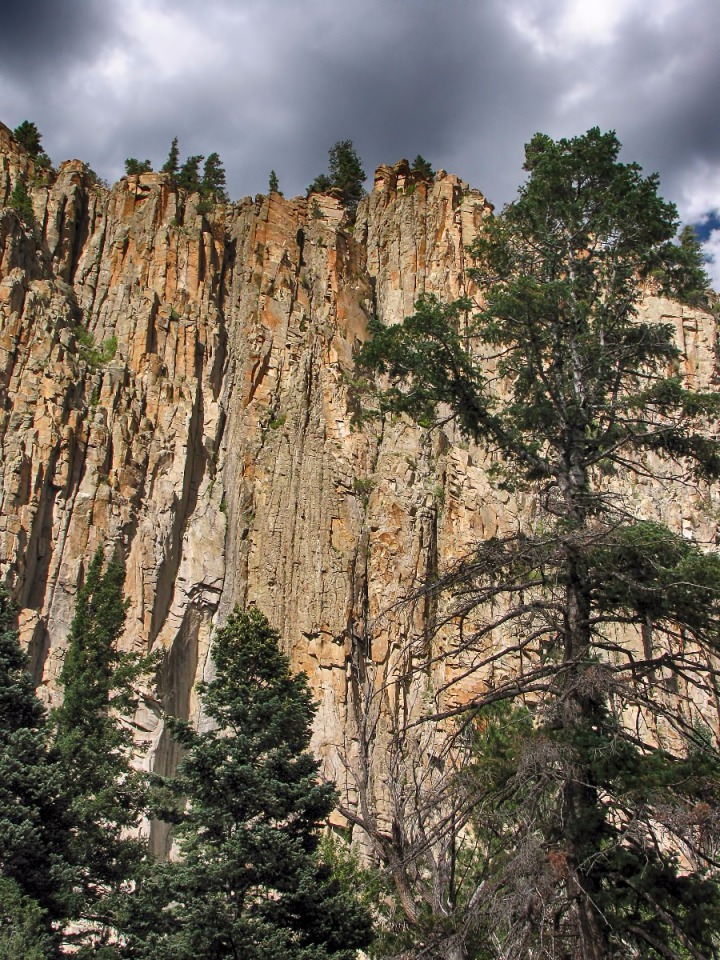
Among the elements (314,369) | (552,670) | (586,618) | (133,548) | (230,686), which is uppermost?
(314,369)

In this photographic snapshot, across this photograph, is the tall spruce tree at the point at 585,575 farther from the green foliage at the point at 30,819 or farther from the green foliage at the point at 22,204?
the green foliage at the point at 22,204

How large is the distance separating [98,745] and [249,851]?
359 inches

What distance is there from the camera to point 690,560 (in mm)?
7777

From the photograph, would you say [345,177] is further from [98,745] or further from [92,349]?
[98,745]

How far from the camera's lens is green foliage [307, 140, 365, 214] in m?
49.3

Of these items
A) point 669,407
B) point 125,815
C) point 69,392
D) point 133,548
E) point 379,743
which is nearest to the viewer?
point 669,407

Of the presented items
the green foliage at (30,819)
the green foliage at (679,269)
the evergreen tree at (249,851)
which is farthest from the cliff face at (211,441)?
the green foliage at (679,269)

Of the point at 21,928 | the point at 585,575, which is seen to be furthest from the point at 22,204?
the point at 585,575

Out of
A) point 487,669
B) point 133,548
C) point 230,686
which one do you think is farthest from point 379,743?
point 230,686

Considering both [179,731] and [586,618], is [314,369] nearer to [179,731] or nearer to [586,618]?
[179,731]

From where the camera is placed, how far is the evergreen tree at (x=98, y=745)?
57.3ft

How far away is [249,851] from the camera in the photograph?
13.0m

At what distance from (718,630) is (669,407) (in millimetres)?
3365

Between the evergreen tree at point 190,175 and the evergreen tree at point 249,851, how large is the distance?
3703cm
